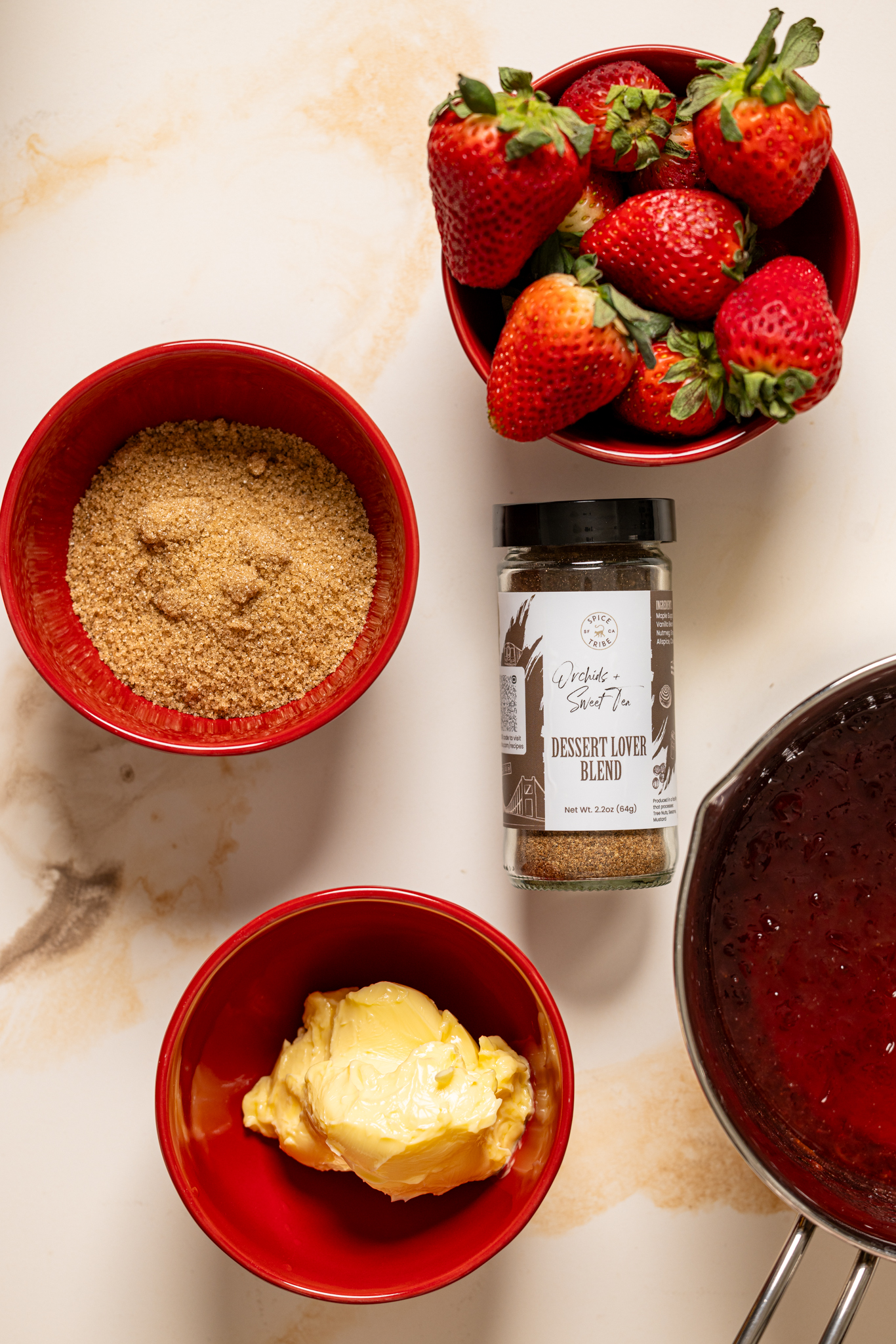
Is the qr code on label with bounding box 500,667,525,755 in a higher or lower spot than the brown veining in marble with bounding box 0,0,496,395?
lower

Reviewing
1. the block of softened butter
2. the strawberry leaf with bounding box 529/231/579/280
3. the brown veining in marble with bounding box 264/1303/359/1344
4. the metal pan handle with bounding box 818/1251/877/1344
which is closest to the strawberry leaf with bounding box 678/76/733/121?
the strawberry leaf with bounding box 529/231/579/280

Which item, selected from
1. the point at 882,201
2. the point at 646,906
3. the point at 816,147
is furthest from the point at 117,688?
the point at 882,201

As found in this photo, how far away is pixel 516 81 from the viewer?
2.48 feet

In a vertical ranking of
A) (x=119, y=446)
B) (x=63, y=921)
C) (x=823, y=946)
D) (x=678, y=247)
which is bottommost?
(x=63, y=921)

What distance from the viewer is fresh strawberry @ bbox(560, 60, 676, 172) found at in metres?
Answer: 0.79

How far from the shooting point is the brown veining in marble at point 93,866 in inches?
38.7

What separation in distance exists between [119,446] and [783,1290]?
0.89 meters

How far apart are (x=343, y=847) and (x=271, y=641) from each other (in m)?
0.22

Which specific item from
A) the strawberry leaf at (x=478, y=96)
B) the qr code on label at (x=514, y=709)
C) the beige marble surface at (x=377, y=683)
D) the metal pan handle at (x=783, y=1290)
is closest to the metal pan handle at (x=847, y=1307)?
the metal pan handle at (x=783, y=1290)

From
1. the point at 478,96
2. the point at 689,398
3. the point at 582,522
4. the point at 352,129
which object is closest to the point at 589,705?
the point at 582,522

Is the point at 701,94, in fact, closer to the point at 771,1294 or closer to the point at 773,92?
the point at 773,92

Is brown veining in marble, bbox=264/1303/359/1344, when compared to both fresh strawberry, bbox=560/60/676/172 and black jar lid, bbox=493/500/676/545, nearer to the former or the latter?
black jar lid, bbox=493/500/676/545

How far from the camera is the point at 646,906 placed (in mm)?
978

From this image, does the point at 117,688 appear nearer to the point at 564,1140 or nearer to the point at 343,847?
the point at 343,847
